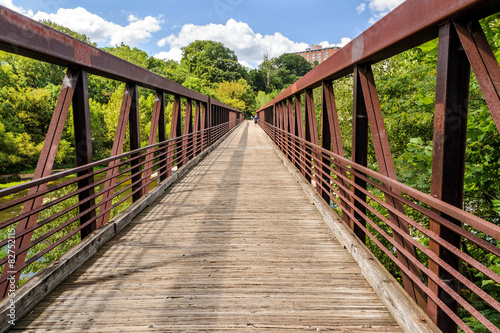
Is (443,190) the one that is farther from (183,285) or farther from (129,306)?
(129,306)

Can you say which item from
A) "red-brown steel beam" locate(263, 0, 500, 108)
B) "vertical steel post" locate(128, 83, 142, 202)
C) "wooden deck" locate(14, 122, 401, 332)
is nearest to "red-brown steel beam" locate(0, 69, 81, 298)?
"wooden deck" locate(14, 122, 401, 332)

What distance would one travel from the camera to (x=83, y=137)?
4000mm

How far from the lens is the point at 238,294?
2824 millimetres

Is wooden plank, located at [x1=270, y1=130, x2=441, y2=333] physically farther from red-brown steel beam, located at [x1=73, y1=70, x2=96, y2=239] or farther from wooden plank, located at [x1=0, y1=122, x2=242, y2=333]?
red-brown steel beam, located at [x1=73, y1=70, x2=96, y2=239]

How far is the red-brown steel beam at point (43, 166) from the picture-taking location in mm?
2752

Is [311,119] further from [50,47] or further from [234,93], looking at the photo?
[234,93]

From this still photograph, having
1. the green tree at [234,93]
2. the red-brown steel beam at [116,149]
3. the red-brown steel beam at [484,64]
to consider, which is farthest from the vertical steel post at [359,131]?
the green tree at [234,93]

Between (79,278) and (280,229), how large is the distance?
2505 mm

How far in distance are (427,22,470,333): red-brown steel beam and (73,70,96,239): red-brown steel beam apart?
3.68 metres

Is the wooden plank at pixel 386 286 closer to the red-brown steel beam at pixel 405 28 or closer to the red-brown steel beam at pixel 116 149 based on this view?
the red-brown steel beam at pixel 405 28

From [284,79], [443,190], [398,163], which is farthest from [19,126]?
[284,79]

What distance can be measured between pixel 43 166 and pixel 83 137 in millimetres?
806

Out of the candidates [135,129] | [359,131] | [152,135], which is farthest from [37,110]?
[359,131]

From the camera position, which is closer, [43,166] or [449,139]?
[449,139]
